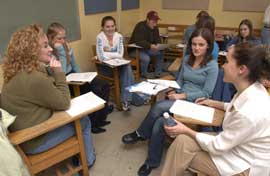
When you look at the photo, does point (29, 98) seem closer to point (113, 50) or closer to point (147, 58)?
point (113, 50)

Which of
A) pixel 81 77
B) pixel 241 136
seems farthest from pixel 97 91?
pixel 241 136

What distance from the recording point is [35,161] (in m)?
1.44

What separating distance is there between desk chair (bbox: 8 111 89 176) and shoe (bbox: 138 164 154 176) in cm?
44

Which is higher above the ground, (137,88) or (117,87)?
(137,88)

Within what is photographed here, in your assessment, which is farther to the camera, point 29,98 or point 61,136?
point 61,136

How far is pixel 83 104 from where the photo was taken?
160 cm

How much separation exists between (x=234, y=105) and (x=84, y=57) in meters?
2.62

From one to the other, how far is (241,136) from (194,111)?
1.51ft

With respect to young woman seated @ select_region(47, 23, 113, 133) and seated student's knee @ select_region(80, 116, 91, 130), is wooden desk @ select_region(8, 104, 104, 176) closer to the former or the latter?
seated student's knee @ select_region(80, 116, 91, 130)

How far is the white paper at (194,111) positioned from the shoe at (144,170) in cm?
62

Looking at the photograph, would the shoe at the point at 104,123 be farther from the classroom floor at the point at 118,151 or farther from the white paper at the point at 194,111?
the white paper at the point at 194,111

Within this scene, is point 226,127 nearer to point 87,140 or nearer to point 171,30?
point 87,140

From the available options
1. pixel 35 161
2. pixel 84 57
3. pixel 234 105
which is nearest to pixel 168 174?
pixel 234 105

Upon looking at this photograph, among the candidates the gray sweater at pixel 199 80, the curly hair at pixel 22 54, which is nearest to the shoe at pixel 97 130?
the gray sweater at pixel 199 80
